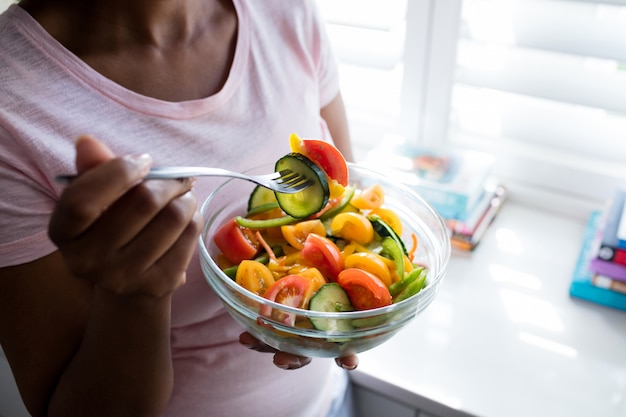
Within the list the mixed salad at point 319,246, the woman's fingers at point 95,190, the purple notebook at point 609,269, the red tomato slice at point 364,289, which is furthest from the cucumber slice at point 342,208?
the purple notebook at point 609,269

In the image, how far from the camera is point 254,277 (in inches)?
25.3

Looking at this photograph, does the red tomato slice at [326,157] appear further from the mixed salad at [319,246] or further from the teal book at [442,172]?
the teal book at [442,172]

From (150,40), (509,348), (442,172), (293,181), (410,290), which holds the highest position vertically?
(150,40)

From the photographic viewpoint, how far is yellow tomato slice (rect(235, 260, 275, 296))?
64 centimetres

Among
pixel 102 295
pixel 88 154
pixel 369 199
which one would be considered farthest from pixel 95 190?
pixel 369 199

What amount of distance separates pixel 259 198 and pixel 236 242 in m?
0.08

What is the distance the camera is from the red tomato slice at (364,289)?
0.62 m

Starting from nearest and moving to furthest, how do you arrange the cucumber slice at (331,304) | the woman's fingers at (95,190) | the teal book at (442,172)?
1. the woman's fingers at (95,190)
2. the cucumber slice at (331,304)
3. the teal book at (442,172)

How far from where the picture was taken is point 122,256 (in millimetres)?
464

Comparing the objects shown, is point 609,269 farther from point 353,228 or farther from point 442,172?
point 353,228

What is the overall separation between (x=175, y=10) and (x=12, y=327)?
424 mm

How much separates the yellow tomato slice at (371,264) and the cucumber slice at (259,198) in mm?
146

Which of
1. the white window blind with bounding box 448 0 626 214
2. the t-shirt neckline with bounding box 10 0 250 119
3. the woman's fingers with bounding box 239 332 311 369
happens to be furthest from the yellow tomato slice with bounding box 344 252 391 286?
the white window blind with bounding box 448 0 626 214

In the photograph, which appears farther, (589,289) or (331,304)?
(589,289)
